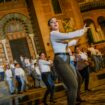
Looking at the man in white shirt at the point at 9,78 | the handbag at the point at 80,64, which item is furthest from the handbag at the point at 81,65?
the man in white shirt at the point at 9,78

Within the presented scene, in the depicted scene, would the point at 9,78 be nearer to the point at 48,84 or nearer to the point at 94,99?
the point at 48,84

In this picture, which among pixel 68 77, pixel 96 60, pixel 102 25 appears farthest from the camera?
pixel 102 25

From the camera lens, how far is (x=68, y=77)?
4.84 metres

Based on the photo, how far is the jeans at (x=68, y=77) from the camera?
15.8ft

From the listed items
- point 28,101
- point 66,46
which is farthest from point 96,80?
point 66,46

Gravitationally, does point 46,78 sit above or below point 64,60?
below

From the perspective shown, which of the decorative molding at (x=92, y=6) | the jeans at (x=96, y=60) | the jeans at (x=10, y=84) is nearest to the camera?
the jeans at (x=10, y=84)

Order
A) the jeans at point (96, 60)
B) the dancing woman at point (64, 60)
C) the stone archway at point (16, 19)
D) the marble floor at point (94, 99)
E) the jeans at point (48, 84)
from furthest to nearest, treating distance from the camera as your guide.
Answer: the stone archway at point (16, 19) < the jeans at point (96, 60) < the jeans at point (48, 84) < the marble floor at point (94, 99) < the dancing woman at point (64, 60)

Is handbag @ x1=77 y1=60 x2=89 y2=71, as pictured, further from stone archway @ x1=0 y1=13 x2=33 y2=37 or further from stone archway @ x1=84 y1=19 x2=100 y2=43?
stone archway @ x1=84 y1=19 x2=100 y2=43

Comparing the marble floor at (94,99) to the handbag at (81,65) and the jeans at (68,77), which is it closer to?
the handbag at (81,65)

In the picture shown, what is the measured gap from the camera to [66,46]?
515cm

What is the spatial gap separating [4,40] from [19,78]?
8.22 m

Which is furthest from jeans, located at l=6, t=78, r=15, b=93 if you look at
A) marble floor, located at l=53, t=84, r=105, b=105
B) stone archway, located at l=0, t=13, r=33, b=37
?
stone archway, located at l=0, t=13, r=33, b=37

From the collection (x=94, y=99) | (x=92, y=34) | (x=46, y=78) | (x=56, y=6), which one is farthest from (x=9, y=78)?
(x=92, y=34)
